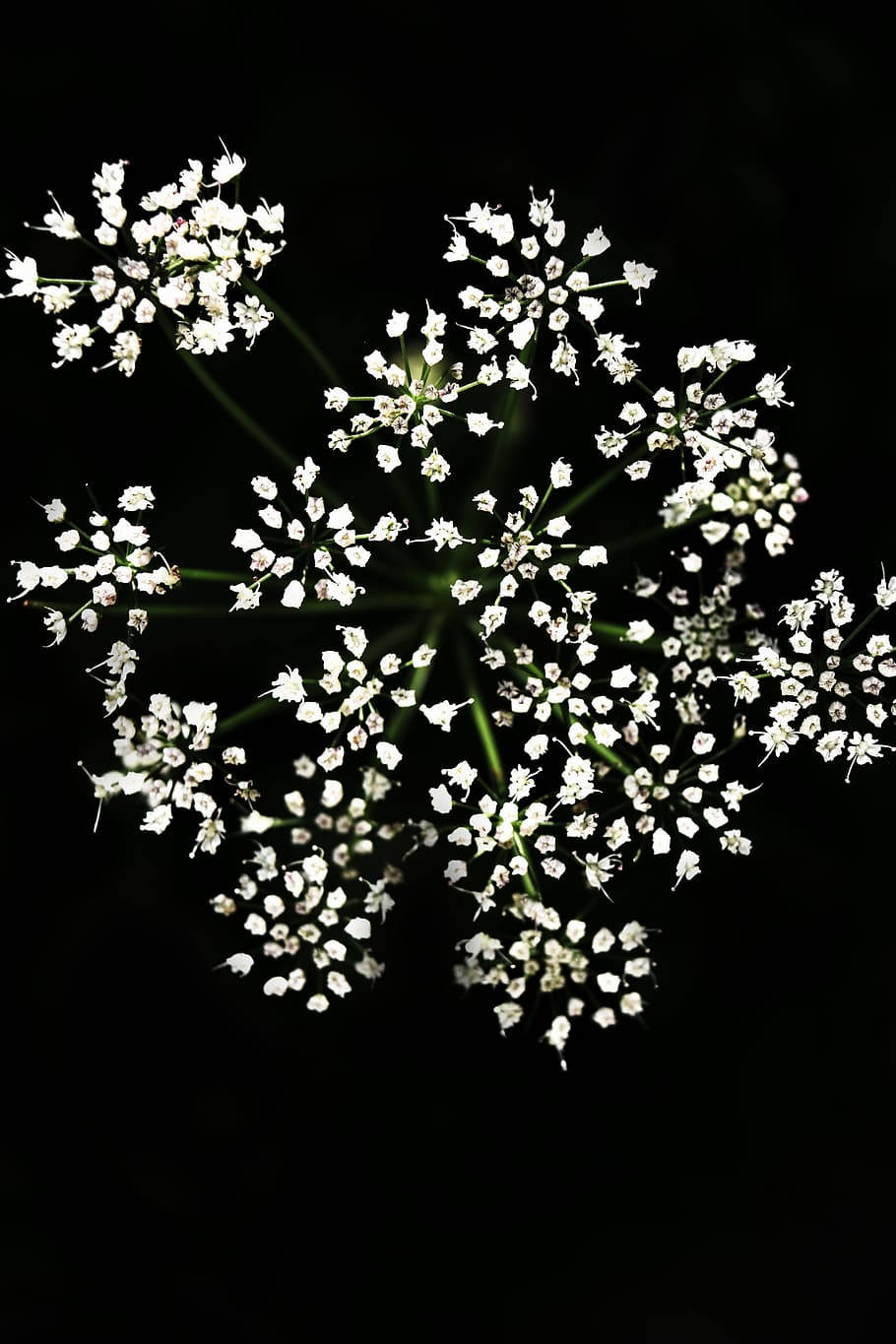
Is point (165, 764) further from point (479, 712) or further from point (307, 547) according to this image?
point (479, 712)

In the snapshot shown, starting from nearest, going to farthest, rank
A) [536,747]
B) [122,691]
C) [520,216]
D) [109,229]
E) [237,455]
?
1. [109,229]
2. [122,691]
3. [536,747]
4. [237,455]
5. [520,216]

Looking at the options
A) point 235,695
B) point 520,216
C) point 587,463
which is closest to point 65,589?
point 235,695

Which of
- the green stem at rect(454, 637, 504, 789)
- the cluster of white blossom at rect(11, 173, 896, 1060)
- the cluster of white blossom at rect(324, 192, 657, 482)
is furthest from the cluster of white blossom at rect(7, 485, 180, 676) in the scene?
the green stem at rect(454, 637, 504, 789)

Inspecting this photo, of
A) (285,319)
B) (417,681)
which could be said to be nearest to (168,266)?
(285,319)

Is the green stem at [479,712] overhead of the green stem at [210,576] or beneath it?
beneath

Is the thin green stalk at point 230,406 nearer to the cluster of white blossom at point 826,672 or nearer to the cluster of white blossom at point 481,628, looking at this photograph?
the cluster of white blossom at point 481,628

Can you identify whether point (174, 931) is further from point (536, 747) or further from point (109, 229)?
point (109, 229)

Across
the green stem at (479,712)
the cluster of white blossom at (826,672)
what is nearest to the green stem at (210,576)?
the green stem at (479,712)

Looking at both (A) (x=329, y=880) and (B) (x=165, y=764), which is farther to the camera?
→ (A) (x=329, y=880)

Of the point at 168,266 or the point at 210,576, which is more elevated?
the point at 168,266

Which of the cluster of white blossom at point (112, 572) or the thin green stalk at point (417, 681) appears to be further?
the thin green stalk at point (417, 681)

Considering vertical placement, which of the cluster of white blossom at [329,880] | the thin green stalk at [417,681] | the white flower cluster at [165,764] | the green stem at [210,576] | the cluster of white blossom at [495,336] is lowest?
the cluster of white blossom at [329,880]
